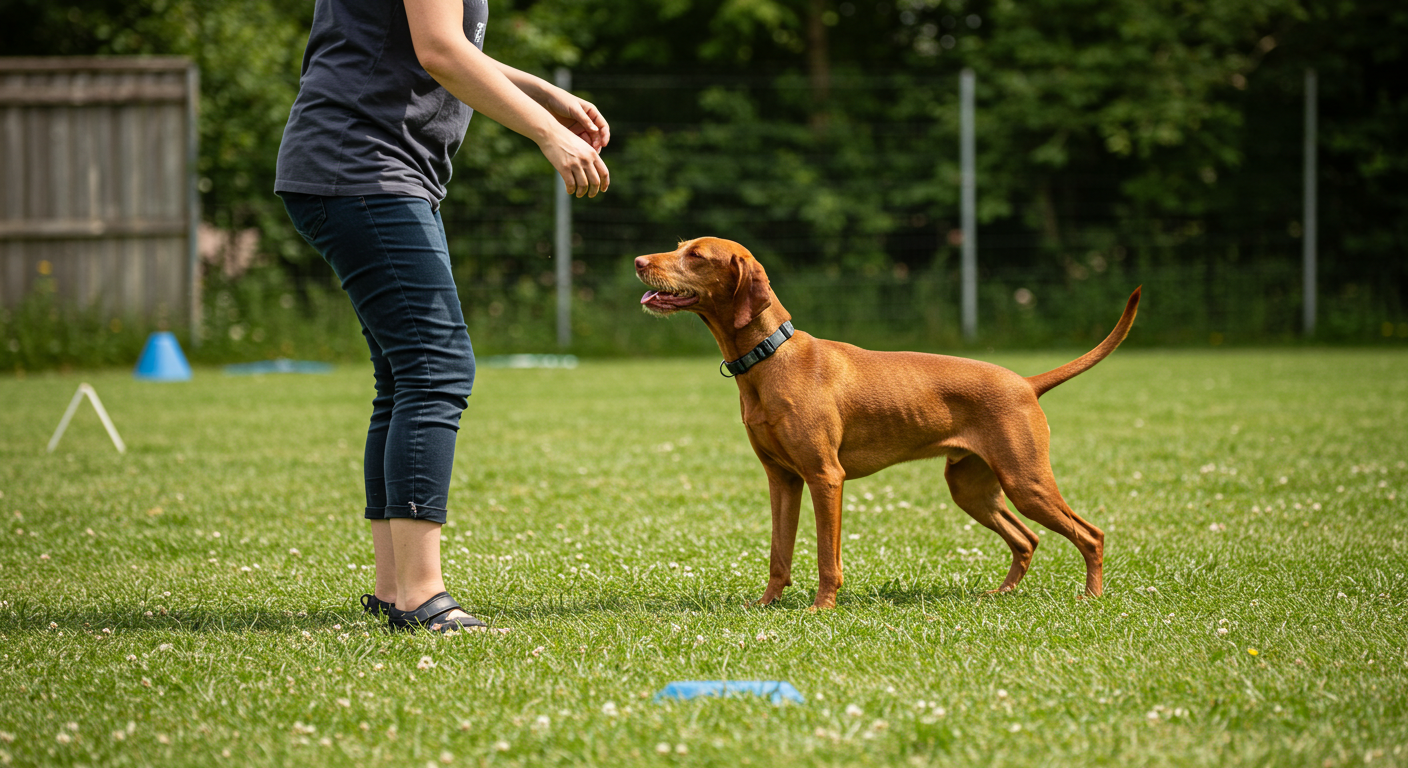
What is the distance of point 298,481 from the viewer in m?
5.53

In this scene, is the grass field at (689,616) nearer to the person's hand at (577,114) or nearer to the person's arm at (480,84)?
the person's arm at (480,84)

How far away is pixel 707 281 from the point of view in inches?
126

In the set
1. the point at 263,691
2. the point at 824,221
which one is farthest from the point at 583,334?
the point at 263,691

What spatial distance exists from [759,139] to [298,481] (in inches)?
458

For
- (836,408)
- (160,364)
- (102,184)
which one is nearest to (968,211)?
(160,364)

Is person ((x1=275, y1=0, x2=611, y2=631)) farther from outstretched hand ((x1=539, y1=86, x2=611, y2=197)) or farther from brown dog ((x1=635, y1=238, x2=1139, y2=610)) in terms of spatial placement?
brown dog ((x1=635, y1=238, x2=1139, y2=610))

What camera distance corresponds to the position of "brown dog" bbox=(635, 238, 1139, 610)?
3184 mm

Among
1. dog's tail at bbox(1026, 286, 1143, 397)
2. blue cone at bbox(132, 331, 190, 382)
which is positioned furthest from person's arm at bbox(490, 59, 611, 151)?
blue cone at bbox(132, 331, 190, 382)

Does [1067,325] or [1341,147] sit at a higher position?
[1341,147]

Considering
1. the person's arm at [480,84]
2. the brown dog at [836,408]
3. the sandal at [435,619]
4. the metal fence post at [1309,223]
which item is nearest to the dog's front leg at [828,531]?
the brown dog at [836,408]

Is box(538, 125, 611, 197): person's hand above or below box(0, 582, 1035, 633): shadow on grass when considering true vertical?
above

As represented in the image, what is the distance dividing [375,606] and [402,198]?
1.15m

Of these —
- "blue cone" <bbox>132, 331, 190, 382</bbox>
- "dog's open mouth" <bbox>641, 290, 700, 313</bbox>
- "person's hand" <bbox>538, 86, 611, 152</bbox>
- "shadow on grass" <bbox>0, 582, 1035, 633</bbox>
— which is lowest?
"shadow on grass" <bbox>0, 582, 1035, 633</bbox>

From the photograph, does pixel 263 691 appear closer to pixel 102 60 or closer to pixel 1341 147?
pixel 102 60
